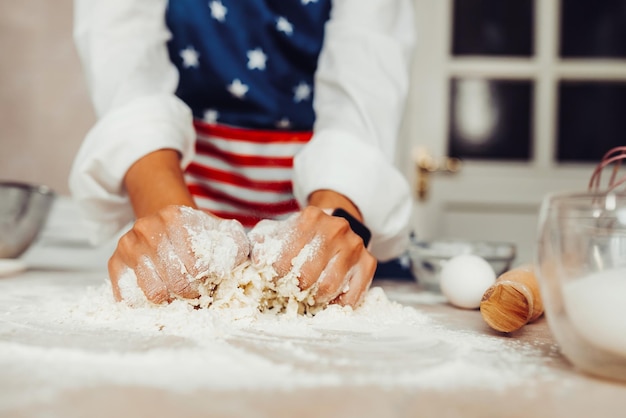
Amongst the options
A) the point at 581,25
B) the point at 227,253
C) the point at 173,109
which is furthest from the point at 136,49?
the point at 581,25

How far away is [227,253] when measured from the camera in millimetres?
505

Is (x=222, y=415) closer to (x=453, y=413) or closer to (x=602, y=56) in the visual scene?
(x=453, y=413)

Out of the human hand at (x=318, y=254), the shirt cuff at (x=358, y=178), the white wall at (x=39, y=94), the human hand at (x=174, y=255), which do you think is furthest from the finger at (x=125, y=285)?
the white wall at (x=39, y=94)

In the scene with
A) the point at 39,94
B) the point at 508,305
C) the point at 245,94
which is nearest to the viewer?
the point at 508,305

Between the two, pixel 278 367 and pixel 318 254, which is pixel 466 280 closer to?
pixel 318 254

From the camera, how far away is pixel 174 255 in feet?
1.65

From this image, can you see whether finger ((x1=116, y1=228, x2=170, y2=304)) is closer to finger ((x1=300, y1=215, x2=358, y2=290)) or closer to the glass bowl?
finger ((x1=300, y1=215, x2=358, y2=290))

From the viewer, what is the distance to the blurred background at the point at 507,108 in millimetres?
1984

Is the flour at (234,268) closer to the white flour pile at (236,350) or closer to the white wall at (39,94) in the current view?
the white flour pile at (236,350)

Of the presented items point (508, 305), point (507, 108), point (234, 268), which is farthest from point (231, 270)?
point (507, 108)

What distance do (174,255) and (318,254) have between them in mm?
121

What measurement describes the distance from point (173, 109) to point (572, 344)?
53 centimetres

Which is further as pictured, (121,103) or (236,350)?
(121,103)

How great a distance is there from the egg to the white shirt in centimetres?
13
